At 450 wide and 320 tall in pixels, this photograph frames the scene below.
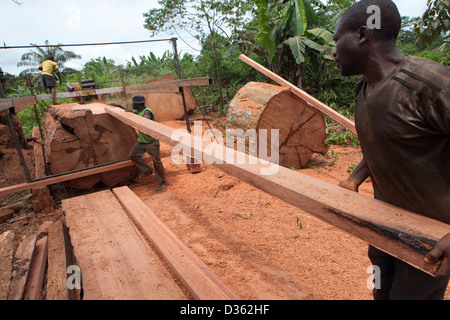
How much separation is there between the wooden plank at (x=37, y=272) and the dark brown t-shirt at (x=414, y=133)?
188 cm

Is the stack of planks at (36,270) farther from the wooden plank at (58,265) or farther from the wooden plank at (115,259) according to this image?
the wooden plank at (115,259)

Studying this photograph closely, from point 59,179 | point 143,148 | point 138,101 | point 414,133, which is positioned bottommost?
point 59,179

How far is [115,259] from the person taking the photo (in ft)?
5.88

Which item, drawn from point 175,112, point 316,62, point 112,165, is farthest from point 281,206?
point 175,112

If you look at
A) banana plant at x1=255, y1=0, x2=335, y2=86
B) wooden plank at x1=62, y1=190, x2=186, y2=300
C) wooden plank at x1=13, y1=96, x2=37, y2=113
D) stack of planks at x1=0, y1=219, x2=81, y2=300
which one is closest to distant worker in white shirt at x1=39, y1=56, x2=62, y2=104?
wooden plank at x1=13, y1=96, x2=37, y2=113

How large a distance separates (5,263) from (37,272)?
0.20 m

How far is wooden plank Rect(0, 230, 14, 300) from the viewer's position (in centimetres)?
160

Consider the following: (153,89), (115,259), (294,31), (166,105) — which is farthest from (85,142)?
(294,31)

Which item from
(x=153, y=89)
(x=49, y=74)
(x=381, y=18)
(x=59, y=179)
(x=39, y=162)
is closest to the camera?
(x=381, y=18)

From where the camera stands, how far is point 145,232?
2.11 meters

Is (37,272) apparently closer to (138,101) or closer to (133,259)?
(133,259)

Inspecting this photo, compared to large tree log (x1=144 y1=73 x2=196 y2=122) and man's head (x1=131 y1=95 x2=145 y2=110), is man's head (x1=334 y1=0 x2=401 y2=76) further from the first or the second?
large tree log (x1=144 y1=73 x2=196 y2=122)

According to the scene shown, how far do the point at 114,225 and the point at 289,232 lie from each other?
1630 millimetres

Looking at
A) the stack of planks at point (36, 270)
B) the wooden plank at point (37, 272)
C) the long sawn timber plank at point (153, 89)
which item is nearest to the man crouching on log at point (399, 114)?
the stack of planks at point (36, 270)
